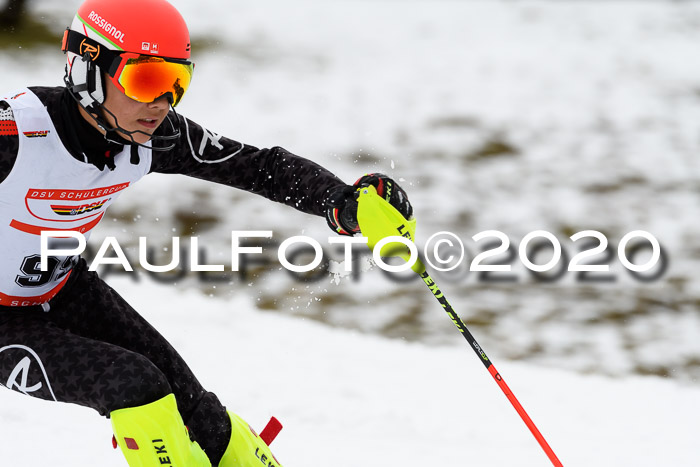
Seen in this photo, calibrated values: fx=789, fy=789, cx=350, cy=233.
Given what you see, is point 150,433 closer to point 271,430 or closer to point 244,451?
point 244,451

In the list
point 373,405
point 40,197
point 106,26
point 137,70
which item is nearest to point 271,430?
point 40,197

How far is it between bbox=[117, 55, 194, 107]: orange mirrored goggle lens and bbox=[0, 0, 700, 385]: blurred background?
3423 mm

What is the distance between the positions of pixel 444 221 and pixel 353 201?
15.0 ft

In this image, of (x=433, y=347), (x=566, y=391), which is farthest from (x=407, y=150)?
(x=566, y=391)

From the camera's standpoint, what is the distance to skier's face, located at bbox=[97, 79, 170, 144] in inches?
95.0

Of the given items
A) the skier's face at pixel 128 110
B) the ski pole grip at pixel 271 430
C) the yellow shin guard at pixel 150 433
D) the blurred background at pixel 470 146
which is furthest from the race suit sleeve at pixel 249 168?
the blurred background at pixel 470 146

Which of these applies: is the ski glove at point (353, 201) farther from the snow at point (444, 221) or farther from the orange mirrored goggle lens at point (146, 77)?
the snow at point (444, 221)

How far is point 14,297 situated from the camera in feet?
8.51

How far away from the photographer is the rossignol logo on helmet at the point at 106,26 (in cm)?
239

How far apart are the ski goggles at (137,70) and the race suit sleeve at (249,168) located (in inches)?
16.6

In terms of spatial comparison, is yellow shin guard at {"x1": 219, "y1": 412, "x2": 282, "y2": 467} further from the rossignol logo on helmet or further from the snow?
the rossignol logo on helmet

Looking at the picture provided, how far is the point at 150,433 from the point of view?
2158 millimetres

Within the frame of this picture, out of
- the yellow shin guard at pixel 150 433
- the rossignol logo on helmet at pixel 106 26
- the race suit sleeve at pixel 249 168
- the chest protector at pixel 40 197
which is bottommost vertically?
the yellow shin guard at pixel 150 433

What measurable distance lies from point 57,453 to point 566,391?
283 cm
